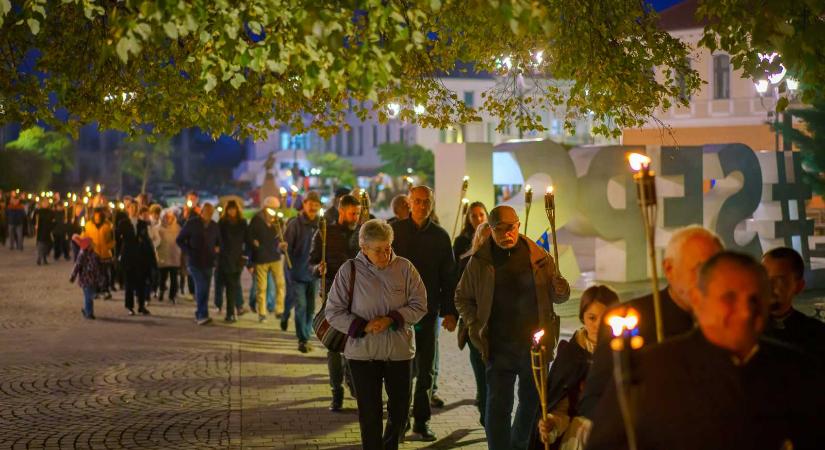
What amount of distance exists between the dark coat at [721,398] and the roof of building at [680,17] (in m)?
50.1

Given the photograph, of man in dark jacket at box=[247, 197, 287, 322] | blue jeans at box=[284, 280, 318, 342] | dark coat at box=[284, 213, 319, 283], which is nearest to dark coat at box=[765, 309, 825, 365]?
dark coat at box=[284, 213, 319, 283]

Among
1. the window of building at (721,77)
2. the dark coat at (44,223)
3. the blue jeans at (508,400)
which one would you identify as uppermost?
the window of building at (721,77)

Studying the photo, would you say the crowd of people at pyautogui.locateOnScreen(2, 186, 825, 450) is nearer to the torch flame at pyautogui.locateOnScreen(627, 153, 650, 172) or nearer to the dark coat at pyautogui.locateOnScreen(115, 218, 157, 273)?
the dark coat at pyautogui.locateOnScreen(115, 218, 157, 273)

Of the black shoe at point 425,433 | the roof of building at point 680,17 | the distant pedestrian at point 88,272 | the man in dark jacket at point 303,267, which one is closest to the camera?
the black shoe at point 425,433

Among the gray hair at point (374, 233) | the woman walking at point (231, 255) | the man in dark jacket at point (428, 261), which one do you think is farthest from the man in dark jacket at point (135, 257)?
the gray hair at point (374, 233)

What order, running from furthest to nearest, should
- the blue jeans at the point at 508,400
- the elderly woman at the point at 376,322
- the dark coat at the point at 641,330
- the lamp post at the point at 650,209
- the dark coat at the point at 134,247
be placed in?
the dark coat at the point at 134,247 → the blue jeans at the point at 508,400 → the elderly woman at the point at 376,322 → the dark coat at the point at 641,330 → the lamp post at the point at 650,209

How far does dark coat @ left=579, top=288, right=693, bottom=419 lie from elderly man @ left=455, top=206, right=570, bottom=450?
3.50 metres

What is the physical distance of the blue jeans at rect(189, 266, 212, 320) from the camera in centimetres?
1714

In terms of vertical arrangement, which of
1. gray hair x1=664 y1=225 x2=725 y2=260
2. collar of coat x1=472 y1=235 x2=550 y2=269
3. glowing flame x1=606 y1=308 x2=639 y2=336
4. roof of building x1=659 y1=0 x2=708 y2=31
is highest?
roof of building x1=659 y1=0 x2=708 y2=31

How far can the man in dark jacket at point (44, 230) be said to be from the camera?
31391mm

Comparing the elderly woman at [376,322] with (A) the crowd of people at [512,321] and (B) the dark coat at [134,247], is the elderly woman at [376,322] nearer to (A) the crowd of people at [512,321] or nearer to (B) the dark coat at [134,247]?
(A) the crowd of people at [512,321]

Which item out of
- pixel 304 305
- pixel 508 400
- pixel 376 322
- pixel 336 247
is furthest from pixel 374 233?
pixel 304 305

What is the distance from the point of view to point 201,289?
17250 millimetres

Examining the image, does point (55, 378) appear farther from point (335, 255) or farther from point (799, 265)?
point (799, 265)
